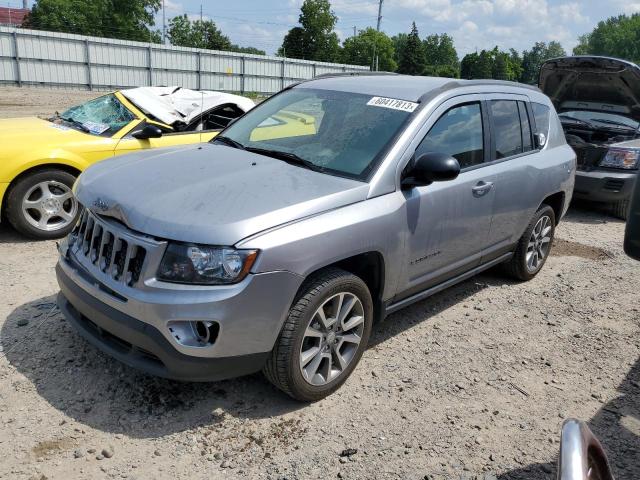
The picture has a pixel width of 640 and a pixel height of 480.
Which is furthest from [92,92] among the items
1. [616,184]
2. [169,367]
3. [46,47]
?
[169,367]

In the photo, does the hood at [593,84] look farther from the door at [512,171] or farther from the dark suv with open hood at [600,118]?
the door at [512,171]

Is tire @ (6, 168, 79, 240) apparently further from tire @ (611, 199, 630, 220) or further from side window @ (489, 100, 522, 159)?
tire @ (611, 199, 630, 220)

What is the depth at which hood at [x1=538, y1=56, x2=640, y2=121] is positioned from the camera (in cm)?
791

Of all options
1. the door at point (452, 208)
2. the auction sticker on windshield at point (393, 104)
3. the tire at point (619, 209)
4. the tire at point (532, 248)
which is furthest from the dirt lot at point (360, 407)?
the tire at point (619, 209)

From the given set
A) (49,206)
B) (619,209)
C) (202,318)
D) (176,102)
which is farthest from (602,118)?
(202,318)

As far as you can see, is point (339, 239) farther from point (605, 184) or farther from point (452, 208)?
point (605, 184)

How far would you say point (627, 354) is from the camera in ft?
13.9

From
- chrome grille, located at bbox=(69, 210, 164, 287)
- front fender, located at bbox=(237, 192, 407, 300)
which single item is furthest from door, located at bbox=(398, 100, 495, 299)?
chrome grille, located at bbox=(69, 210, 164, 287)

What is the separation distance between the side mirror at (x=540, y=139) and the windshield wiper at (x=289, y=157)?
2476mm

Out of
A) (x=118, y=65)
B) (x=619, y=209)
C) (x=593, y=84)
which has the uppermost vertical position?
(x=118, y=65)

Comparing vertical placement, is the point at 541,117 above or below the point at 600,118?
above

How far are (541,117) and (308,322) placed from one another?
11.3 feet

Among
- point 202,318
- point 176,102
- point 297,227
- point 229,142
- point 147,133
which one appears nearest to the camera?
point 202,318

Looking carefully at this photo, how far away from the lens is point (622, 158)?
791 cm
